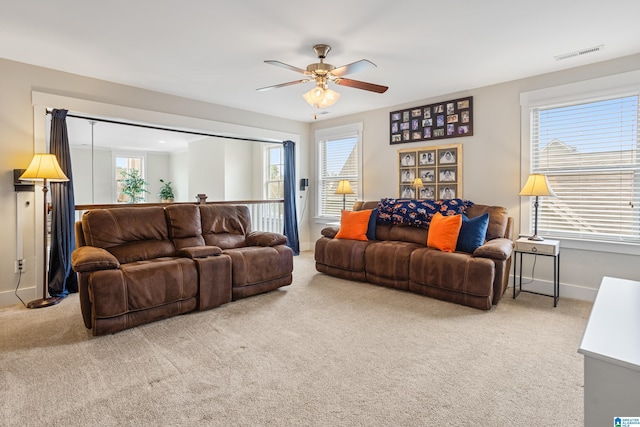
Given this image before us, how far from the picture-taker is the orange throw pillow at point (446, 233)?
3763 mm

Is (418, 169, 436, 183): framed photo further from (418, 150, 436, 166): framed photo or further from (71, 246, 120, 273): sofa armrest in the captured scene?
(71, 246, 120, 273): sofa armrest

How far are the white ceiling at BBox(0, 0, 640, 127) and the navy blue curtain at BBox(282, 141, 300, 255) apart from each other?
6.57 feet

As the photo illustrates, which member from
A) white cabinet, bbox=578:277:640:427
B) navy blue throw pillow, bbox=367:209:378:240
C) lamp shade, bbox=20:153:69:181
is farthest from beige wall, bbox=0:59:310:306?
white cabinet, bbox=578:277:640:427

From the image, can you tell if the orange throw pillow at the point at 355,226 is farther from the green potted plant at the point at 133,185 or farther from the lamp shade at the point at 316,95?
the green potted plant at the point at 133,185

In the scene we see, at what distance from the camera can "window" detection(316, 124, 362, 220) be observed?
584 cm

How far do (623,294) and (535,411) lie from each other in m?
0.73

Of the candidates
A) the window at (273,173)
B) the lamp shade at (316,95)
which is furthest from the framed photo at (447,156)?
the window at (273,173)

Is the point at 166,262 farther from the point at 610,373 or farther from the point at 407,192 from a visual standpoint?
the point at 407,192

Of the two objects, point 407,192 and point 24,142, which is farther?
point 407,192

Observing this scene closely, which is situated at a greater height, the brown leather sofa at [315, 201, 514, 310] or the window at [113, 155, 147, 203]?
the window at [113, 155, 147, 203]

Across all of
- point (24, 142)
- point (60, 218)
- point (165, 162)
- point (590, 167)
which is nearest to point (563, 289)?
point (590, 167)

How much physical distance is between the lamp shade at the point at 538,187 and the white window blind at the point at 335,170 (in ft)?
8.72

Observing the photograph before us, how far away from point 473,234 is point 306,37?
2583 mm

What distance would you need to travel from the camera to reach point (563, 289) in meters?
3.78
